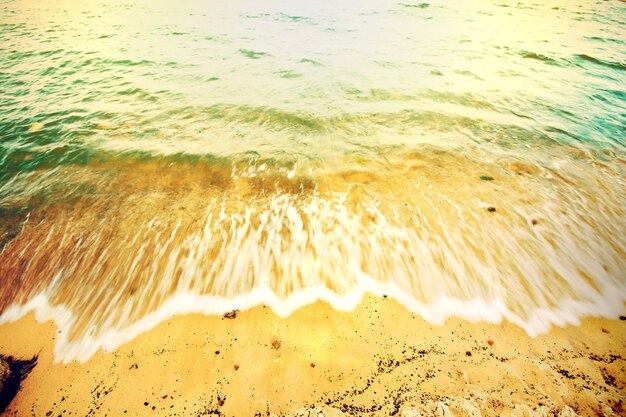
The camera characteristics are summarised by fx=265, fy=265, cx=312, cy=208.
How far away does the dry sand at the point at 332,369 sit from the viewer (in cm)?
184

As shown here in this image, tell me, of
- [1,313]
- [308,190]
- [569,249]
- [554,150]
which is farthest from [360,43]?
[1,313]

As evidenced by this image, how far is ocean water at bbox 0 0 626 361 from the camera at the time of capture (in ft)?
8.59

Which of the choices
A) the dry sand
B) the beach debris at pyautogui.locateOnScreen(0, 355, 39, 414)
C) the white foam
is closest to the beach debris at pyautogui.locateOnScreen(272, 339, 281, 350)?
the dry sand

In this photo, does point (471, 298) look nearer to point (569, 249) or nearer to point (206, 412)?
point (569, 249)

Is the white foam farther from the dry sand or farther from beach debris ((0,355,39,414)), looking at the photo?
beach debris ((0,355,39,414))

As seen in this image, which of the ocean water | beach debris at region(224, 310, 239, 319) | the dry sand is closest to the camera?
the dry sand

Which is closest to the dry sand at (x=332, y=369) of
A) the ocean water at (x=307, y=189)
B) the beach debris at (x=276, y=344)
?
the beach debris at (x=276, y=344)

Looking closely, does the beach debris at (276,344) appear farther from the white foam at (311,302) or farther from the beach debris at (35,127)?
the beach debris at (35,127)

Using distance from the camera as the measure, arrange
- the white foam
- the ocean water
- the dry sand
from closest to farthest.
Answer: the dry sand, the white foam, the ocean water

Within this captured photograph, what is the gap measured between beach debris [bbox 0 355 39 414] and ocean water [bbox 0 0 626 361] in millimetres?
263

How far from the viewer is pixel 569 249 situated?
297cm

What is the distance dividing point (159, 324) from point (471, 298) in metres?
2.91

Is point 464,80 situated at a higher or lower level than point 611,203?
higher

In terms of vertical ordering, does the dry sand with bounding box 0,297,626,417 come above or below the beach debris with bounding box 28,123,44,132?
below
